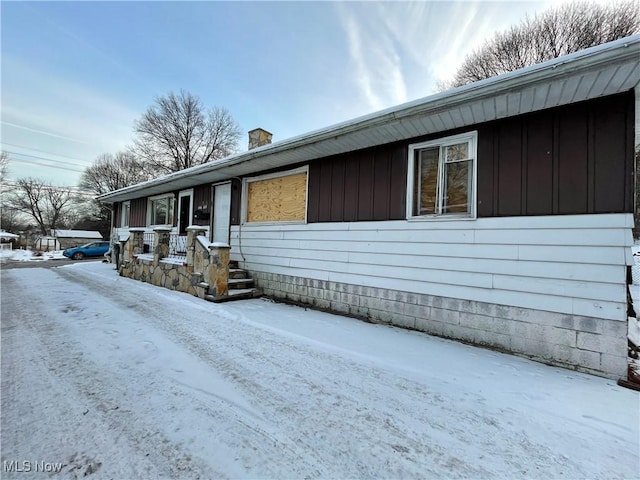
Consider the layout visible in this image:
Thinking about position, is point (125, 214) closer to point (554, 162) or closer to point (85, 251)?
point (85, 251)

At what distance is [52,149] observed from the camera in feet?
96.0

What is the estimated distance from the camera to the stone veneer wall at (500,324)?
2.96m

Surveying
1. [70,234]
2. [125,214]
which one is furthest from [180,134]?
[70,234]

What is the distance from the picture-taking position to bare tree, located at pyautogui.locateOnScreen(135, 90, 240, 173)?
24.5 m

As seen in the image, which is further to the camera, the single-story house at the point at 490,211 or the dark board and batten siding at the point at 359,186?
the dark board and batten siding at the point at 359,186

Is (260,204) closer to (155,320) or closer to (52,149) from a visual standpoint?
(155,320)

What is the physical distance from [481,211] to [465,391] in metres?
2.38

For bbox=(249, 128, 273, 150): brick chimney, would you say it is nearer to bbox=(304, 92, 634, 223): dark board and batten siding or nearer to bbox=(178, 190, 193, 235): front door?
bbox=(178, 190, 193, 235): front door

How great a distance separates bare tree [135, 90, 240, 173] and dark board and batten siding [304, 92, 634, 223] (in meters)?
25.9

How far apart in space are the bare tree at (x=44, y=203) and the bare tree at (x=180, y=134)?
83.8 ft

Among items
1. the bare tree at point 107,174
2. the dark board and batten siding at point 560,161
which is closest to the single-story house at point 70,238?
the bare tree at point 107,174

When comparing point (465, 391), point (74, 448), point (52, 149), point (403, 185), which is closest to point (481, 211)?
point (403, 185)

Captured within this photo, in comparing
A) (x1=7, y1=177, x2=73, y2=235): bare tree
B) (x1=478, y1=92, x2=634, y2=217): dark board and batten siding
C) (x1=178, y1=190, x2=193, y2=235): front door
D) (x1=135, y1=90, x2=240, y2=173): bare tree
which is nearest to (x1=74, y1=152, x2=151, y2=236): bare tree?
(x1=7, y1=177, x2=73, y2=235): bare tree

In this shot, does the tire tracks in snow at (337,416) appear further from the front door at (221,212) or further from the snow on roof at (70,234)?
the snow on roof at (70,234)
